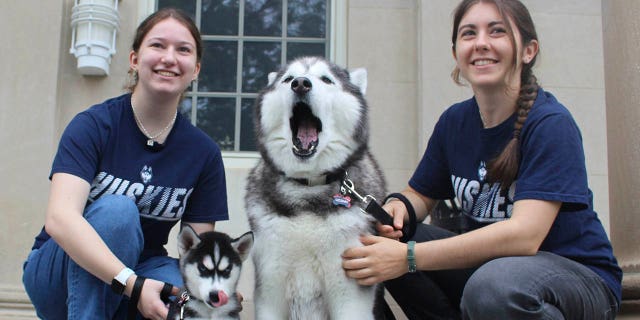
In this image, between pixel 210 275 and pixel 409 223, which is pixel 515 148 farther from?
pixel 210 275

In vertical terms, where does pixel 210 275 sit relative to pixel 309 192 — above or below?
below

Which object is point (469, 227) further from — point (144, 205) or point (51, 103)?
point (51, 103)

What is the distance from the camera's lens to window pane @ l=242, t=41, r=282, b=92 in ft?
17.2

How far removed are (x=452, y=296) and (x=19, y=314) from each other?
108 inches

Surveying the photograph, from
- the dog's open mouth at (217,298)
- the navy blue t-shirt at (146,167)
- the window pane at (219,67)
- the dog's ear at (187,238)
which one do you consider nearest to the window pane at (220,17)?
the window pane at (219,67)

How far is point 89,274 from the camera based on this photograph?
2.26 metres

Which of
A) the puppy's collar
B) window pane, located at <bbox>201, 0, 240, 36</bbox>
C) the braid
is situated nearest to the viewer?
the braid

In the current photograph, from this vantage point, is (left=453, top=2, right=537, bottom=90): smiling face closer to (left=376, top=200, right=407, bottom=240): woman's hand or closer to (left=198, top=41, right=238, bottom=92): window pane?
(left=376, top=200, right=407, bottom=240): woman's hand

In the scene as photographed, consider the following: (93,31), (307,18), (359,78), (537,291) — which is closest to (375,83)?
(307,18)

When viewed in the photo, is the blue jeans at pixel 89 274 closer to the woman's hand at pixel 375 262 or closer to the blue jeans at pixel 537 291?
the woman's hand at pixel 375 262

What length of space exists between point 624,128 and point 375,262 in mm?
1292

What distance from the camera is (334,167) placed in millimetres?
2467

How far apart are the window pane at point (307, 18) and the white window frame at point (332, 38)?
0.09m

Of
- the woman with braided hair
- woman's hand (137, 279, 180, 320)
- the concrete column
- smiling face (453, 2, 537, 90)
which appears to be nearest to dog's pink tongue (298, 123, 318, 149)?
the woman with braided hair
